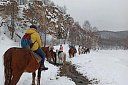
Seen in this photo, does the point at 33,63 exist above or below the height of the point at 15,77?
above

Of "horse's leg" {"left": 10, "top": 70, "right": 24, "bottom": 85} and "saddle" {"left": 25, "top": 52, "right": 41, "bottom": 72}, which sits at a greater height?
"saddle" {"left": 25, "top": 52, "right": 41, "bottom": 72}

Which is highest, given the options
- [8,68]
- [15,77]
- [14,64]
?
[14,64]

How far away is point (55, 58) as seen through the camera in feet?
92.1

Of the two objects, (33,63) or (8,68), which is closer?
(8,68)

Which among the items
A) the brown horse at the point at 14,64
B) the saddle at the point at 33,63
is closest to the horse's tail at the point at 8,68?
the brown horse at the point at 14,64

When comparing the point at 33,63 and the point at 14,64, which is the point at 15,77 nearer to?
the point at 14,64

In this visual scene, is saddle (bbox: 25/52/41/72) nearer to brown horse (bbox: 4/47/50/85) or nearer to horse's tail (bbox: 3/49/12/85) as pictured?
brown horse (bbox: 4/47/50/85)

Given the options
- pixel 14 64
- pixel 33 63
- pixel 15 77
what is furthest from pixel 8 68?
pixel 33 63

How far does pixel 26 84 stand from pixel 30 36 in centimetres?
187

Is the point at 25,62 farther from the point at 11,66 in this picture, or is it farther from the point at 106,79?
the point at 106,79

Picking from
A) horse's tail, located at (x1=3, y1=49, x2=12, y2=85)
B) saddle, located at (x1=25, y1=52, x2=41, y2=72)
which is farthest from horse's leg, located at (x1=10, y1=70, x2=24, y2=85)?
saddle, located at (x1=25, y1=52, x2=41, y2=72)

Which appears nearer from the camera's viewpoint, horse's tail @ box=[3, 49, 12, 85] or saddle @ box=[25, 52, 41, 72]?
horse's tail @ box=[3, 49, 12, 85]

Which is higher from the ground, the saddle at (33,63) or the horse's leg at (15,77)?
the saddle at (33,63)

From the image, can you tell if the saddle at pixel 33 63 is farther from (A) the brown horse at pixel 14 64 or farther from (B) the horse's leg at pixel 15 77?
(B) the horse's leg at pixel 15 77
